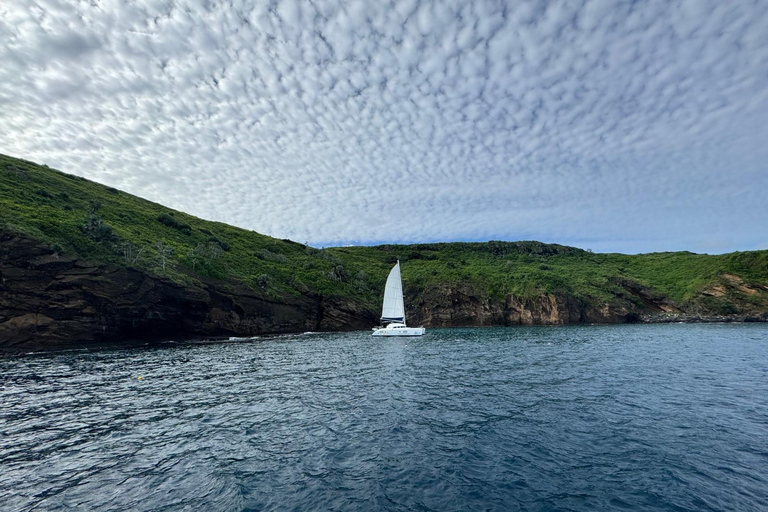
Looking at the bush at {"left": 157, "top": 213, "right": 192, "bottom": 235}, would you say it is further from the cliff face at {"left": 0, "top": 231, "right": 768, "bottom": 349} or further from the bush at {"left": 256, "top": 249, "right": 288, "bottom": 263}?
the cliff face at {"left": 0, "top": 231, "right": 768, "bottom": 349}

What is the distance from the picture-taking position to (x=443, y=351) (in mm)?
42312

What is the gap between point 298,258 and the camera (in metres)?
98.3

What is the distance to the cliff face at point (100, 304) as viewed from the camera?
39.5 metres

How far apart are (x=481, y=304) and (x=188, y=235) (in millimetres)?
76609

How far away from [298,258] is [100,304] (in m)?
55.0

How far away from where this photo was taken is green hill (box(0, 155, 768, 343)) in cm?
5097

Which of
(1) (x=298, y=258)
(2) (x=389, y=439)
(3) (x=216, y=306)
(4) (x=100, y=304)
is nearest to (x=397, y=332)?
(3) (x=216, y=306)

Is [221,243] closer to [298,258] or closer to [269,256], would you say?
[269,256]

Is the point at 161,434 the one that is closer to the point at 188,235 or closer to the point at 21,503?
the point at 21,503

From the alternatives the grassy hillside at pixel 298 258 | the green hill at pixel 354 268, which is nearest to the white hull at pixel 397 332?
the green hill at pixel 354 268

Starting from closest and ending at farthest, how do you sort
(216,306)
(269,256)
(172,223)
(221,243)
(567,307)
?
(216,306) < (172,223) < (221,243) < (567,307) < (269,256)

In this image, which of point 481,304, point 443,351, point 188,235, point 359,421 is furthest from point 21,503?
point 481,304

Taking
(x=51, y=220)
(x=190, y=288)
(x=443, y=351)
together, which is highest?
(x=51, y=220)

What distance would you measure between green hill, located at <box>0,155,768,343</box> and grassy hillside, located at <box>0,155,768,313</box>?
0.33 meters
